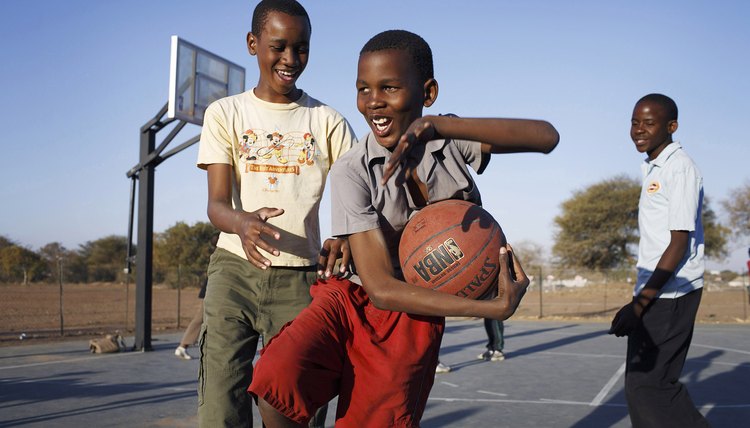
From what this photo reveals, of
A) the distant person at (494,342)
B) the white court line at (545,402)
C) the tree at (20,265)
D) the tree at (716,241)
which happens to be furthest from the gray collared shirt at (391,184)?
the tree at (716,241)

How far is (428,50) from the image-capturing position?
9.42 ft

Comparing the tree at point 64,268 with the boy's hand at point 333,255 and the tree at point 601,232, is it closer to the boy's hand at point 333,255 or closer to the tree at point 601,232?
the boy's hand at point 333,255

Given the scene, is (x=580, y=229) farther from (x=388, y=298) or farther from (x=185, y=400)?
(x=388, y=298)

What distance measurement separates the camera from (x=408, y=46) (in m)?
2.79

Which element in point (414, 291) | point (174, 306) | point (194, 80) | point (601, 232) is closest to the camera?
point (414, 291)

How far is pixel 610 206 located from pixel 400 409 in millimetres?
47464

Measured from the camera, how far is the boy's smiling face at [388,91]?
272 centimetres

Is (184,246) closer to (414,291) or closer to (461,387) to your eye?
(461,387)

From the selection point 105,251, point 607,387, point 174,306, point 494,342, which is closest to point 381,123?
point 607,387

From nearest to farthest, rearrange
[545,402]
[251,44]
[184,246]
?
1. [251,44]
2. [545,402]
3. [184,246]

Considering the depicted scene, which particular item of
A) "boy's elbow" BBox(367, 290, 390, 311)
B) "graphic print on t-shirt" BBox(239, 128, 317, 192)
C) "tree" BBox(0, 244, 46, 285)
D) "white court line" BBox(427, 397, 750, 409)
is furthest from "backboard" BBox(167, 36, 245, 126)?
"tree" BBox(0, 244, 46, 285)

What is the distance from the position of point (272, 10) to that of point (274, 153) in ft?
2.30

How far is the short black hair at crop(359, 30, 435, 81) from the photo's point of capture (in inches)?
109

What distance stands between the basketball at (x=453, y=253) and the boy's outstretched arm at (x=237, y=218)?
53 cm
